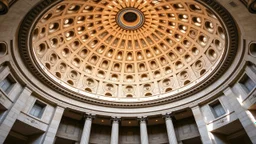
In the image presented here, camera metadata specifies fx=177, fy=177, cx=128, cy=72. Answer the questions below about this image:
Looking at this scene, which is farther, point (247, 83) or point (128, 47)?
point (128, 47)

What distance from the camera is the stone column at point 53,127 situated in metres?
19.5

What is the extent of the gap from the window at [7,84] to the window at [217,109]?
77.3 feet

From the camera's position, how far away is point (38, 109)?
864 inches

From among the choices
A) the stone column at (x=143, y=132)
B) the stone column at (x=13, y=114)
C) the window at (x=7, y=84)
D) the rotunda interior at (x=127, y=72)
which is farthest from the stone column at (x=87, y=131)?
the window at (x=7, y=84)

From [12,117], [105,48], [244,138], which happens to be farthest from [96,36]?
[244,138]

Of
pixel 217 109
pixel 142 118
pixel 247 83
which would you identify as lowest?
pixel 217 109

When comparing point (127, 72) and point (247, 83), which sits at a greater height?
point (127, 72)

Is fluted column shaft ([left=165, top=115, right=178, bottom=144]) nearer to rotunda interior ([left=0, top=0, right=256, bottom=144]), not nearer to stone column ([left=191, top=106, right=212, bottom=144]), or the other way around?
rotunda interior ([left=0, top=0, right=256, bottom=144])

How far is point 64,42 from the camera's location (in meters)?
28.0

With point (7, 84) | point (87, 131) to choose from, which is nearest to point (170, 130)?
point (87, 131)

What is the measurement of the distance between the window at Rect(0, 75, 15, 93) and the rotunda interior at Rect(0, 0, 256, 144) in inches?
4.4

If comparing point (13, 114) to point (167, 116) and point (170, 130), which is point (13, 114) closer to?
point (170, 130)

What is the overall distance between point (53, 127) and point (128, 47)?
61.1 ft

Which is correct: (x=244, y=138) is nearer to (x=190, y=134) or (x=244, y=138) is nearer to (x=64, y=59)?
(x=190, y=134)
